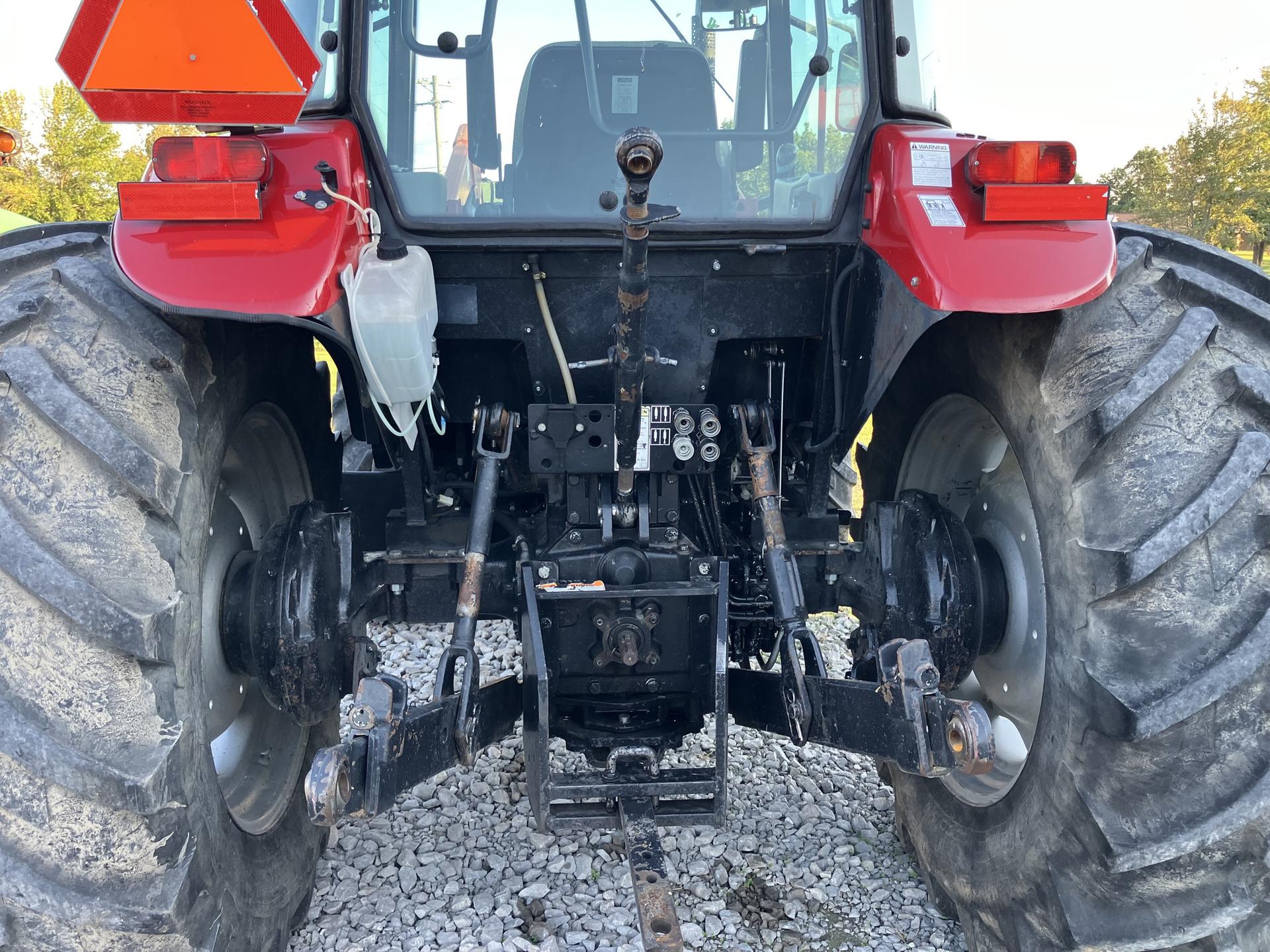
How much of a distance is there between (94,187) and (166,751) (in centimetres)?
3250

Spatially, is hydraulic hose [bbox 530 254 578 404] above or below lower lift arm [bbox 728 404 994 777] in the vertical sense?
above

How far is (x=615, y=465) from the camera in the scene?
2.32 meters

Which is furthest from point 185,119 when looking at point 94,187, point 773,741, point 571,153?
point 94,187

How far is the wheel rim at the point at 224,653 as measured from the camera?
2287 millimetres

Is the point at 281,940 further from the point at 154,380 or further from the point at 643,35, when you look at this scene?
the point at 643,35

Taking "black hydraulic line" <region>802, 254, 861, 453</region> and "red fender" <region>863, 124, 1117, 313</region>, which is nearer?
"red fender" <region>863, 124, 1117, 313</region>

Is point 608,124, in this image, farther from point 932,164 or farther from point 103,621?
point 103,621

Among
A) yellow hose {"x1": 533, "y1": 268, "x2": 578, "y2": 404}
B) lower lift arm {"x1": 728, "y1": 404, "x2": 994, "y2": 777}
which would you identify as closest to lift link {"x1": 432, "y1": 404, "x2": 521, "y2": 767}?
yellow hose {"x1": 533, "y1": 268, "x2": 578, "y2": 404}

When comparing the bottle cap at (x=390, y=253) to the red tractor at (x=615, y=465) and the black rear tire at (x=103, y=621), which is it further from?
the black rear tire at (x=103, y=621)

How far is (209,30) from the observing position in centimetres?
170

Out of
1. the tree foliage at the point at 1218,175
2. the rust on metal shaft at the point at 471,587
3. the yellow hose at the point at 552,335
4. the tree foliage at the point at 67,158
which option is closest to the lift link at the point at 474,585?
the rust on metal shaft at the point at 471,587

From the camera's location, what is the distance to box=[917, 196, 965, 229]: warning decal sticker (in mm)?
2092

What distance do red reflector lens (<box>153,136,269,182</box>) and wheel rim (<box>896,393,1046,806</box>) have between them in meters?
1.64

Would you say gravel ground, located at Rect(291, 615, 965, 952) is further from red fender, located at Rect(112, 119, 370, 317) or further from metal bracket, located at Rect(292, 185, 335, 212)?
metal bracket, located at Rect(292, 185, 335, 212)
